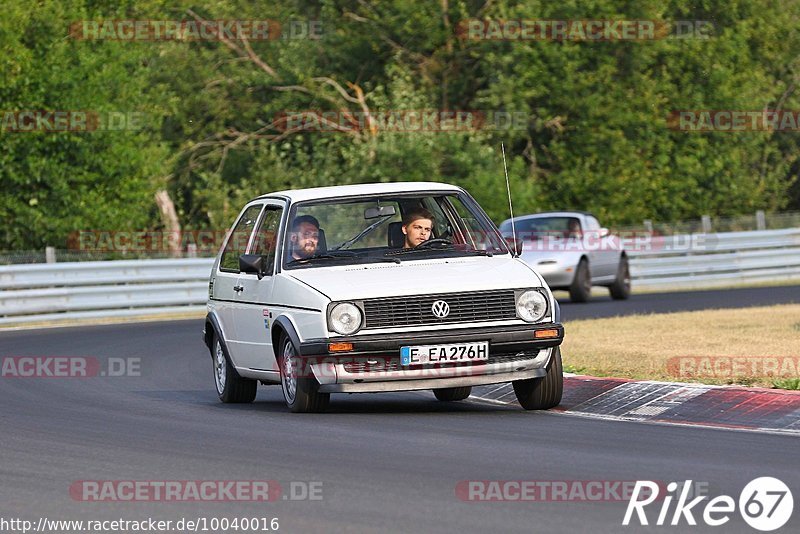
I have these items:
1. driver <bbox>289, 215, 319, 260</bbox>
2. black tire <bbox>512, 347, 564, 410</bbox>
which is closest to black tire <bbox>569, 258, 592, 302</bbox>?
driver <bbox>289, 215, 319, 260</bbox>

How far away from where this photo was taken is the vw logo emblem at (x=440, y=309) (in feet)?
37.3

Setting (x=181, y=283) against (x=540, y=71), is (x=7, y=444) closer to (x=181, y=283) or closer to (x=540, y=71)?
(x=181, y=283)

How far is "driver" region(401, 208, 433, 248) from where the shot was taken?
12703 mm

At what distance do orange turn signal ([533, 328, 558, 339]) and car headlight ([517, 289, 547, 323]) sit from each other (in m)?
0.11

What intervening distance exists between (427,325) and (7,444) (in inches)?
113

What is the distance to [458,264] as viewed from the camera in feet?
39.6

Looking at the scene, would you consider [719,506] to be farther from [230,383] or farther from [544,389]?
[230,383]

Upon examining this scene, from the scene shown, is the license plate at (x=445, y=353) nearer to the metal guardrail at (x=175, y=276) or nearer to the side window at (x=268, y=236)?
the side window at (x=268, y=236)

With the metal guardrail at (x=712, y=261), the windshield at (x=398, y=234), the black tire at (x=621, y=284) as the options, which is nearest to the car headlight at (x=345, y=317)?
the windshield at (x=398, y=234)

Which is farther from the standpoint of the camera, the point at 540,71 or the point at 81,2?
the point at 540,71

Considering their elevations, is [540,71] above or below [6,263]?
above

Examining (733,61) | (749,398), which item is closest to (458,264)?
(749,398)

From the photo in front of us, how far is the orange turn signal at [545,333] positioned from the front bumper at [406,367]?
3cm

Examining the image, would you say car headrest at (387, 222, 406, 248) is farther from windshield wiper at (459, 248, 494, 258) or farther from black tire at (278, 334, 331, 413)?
black tire at (278, 334, 331, 413)
